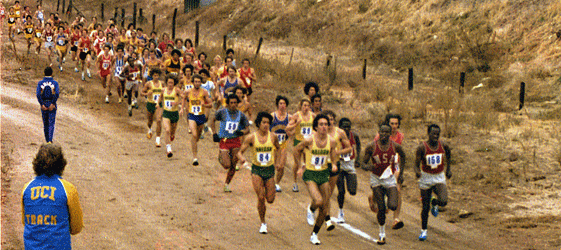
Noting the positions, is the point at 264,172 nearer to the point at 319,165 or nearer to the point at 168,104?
the point at 319,165

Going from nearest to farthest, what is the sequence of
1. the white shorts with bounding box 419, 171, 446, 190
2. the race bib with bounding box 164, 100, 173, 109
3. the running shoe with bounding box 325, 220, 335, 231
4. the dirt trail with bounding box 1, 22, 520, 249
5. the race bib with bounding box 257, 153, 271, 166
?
the dirt trail with bounding box 1, 22, 520, 249, the race bib with bounding box 257, 153, 271, 166, the white shorts with bounding box 419, 171, 446, 190, the running shoe with bounding box 325, 220, 335, 231, the race bib with bounding box 164, 100, 173, 109

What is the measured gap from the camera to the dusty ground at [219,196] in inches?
413

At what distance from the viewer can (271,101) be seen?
71.8 ft

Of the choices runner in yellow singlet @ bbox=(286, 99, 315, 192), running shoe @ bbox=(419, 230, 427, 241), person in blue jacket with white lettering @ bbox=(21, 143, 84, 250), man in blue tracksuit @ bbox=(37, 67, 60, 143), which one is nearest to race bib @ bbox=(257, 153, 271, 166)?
runner in yellow singlet @ bbox=(286, 99, 315, 192)

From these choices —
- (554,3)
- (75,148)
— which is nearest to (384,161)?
(75,148)

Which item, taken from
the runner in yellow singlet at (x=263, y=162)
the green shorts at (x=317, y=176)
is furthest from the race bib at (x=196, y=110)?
the green shorts at (x=317, y=176)

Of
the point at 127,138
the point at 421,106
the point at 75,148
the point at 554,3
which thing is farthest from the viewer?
the point at 554,3

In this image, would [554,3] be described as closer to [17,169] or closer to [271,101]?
[271,101]

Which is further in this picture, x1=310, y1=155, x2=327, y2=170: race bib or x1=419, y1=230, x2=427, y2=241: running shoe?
x1=419, y1=230, x2=427, y2=241: running shoe

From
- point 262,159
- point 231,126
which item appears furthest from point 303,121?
point 262,159

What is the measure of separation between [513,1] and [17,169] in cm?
2473

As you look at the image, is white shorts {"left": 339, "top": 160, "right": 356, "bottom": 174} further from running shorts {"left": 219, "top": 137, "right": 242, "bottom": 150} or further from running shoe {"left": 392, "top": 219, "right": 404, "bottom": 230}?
running shorts {"left": 219, "top": 137, "right": 242, "bottom": 150}

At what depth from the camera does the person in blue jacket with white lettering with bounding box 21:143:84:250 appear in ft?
18.8

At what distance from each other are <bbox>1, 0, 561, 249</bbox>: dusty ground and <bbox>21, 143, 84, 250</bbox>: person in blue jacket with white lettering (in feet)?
12.4
